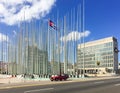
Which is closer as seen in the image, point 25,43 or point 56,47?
point 56,47

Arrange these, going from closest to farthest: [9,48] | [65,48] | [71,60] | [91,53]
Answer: [65,48]
[71,60]
[9,48]
[91,53]

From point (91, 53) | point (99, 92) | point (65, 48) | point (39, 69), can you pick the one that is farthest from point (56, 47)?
point (91, 53)

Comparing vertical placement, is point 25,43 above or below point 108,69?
above

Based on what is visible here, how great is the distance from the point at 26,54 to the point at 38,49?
5.73 m

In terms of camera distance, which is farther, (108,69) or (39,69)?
(108,69)

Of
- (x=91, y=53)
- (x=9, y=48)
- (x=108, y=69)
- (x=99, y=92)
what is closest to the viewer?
(x=99, y=92)

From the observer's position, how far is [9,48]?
3179 inches

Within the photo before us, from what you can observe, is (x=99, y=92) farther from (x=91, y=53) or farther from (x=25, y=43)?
(x=91, y=53)

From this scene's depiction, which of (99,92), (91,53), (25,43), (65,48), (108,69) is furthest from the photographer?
(91,53)

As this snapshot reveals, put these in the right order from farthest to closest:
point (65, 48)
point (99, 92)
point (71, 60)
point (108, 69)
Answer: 1. point (108, 69)
2. point (71, 60)
3. point (65, 48)
4. point (99, 92)

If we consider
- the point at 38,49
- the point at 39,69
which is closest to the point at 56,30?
the point at 38,49

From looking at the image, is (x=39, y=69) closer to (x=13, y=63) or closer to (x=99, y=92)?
(x=13, y=63)

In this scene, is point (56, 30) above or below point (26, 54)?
above

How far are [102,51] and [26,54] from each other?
100878 mm
